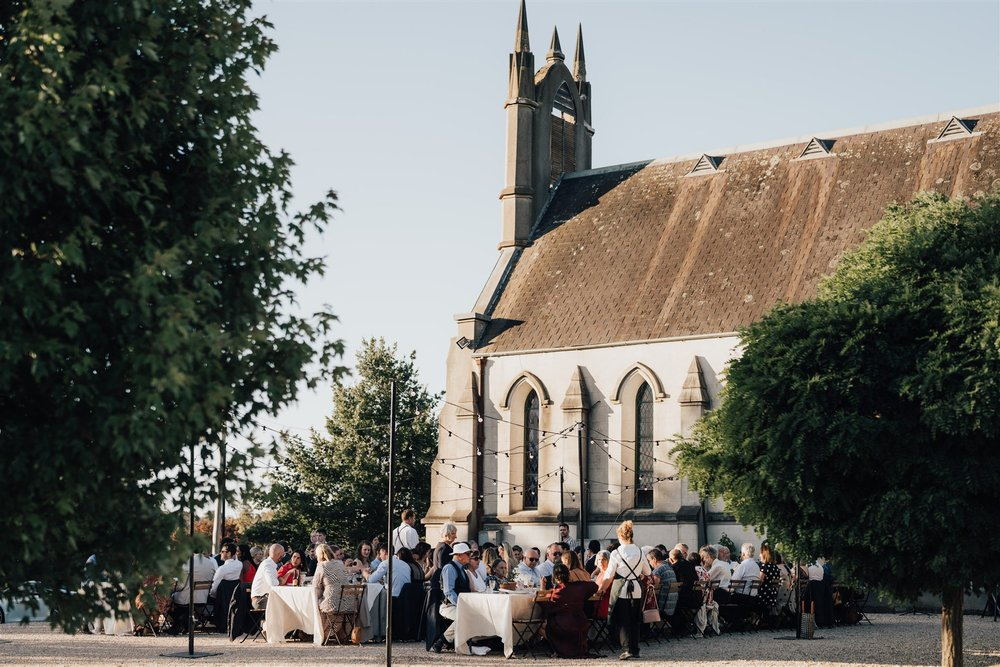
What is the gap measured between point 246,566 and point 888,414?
11484 mm

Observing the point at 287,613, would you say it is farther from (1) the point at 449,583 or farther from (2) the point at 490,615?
(2) the point at 490,615

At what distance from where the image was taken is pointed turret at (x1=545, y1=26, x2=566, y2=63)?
47.8m

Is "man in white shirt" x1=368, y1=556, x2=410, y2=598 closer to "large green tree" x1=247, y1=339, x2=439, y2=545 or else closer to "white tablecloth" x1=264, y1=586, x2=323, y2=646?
"white tablecloth" x1=264, y1=586, x2=323, y2=646

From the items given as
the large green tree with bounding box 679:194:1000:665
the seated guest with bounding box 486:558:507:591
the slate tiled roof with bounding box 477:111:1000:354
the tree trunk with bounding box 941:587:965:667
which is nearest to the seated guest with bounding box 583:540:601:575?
the seated guest with bounding box 486:558:507:591

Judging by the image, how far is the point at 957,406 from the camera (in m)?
15.1

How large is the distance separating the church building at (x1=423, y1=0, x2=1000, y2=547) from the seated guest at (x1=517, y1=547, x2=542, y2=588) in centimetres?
1569

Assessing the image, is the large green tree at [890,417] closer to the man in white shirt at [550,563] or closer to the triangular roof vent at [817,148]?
the man in white shirt at [550,563]

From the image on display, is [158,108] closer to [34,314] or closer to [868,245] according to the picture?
[34,314]

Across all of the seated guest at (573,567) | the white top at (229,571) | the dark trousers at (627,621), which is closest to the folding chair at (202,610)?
the white top at (229,571)

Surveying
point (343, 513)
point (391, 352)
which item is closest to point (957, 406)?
point (343, 513)

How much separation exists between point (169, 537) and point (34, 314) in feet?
6.71

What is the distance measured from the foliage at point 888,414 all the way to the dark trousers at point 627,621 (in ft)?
7.02

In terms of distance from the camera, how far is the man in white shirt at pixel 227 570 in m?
22.1

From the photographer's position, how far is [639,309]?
38.9 m
